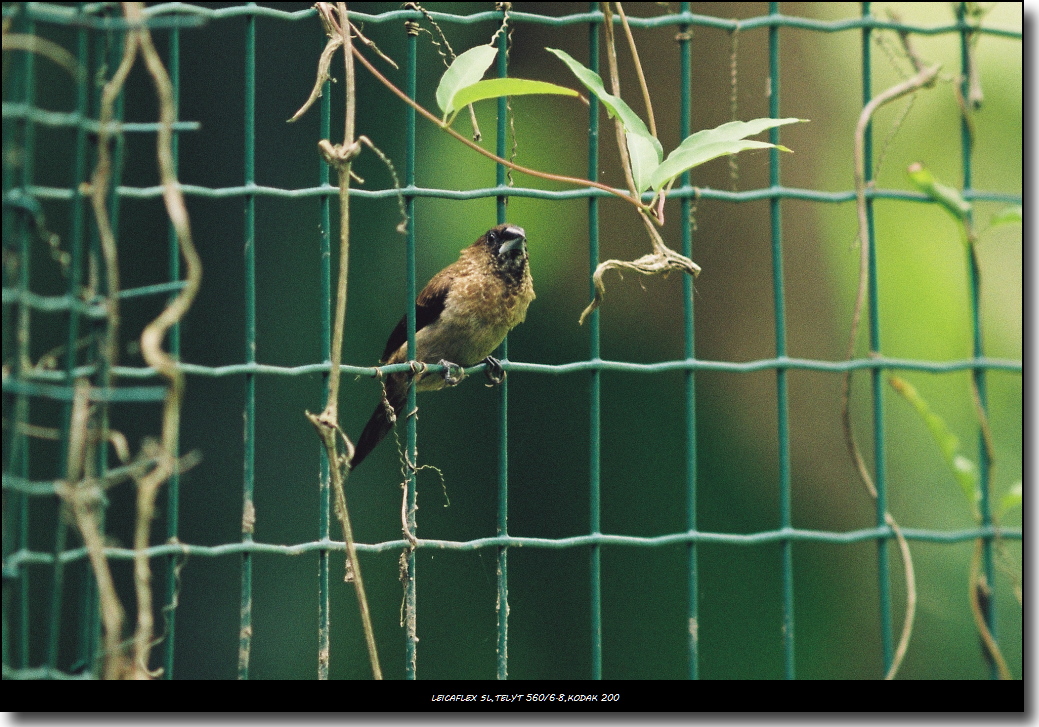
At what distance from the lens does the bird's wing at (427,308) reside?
2545mm

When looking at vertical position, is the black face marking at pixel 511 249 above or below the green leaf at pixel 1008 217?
above

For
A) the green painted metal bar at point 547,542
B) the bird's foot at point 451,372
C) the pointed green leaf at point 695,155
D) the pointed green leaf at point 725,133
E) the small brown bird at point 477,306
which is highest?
the pointed green leaf at point 725,133

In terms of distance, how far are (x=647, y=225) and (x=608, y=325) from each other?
1.69 m

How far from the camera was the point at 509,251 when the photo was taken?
2.50m

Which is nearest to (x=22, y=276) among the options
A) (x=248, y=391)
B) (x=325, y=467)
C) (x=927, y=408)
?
(x=248, y=391)

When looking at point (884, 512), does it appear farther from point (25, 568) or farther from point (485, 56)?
point (25, 568)

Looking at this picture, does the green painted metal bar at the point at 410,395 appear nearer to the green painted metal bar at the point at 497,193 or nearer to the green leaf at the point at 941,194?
the green painted metal bar at the point at 497,193

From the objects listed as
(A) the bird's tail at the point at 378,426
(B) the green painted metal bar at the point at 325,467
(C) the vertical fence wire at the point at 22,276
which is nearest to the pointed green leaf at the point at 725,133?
(B) the green painted metal bar at the point at 325,467

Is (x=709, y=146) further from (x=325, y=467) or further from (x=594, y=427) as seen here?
(x=325, y=467)

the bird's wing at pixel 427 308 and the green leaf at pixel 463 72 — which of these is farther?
the bird's wing at pixel 427 308

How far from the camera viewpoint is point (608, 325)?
3510mm

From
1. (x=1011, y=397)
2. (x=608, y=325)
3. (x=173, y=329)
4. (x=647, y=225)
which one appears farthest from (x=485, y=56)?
(x=1011, y=397)

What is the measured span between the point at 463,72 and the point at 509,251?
0.83m

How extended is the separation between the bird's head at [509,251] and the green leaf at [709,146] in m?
0.72
